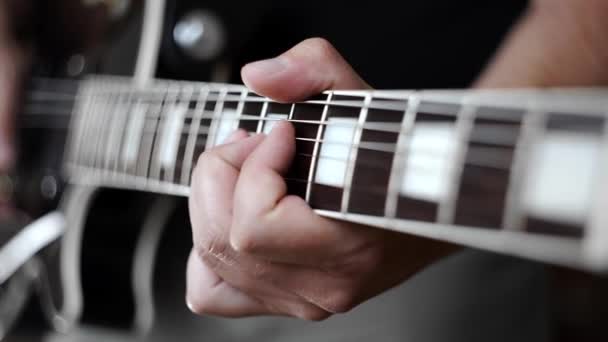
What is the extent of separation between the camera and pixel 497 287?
1.65 ft

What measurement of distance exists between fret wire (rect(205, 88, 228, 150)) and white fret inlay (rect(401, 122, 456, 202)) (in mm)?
116

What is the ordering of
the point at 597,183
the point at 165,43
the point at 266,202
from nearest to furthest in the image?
the point at 597,183, the point at 266,202, the point at 165,43

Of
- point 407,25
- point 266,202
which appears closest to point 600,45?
point 407,25

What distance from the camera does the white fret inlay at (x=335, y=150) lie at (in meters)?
0.24

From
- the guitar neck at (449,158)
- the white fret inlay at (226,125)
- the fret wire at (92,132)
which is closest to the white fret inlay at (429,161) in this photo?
the guitar neck at (449,158)

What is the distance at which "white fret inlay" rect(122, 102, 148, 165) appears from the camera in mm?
397

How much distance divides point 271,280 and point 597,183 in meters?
0.19

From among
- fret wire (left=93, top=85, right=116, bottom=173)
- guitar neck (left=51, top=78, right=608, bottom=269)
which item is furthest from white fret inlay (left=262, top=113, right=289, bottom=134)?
fret wire (left=93, top=85, right=116, bottom=173)

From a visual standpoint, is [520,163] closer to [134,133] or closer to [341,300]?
[341,300]

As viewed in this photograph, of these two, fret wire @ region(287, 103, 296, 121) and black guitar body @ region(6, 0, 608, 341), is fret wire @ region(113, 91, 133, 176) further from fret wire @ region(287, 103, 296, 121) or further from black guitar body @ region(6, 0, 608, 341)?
fret wire @ region(287, 103, 296, 121)

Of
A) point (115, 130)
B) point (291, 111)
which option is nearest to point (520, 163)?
point (291, 111)

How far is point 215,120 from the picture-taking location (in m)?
0.30

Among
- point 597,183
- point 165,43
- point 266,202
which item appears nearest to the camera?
point 597,183

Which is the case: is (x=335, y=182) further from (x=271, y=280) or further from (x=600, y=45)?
(x=600, y=45)
